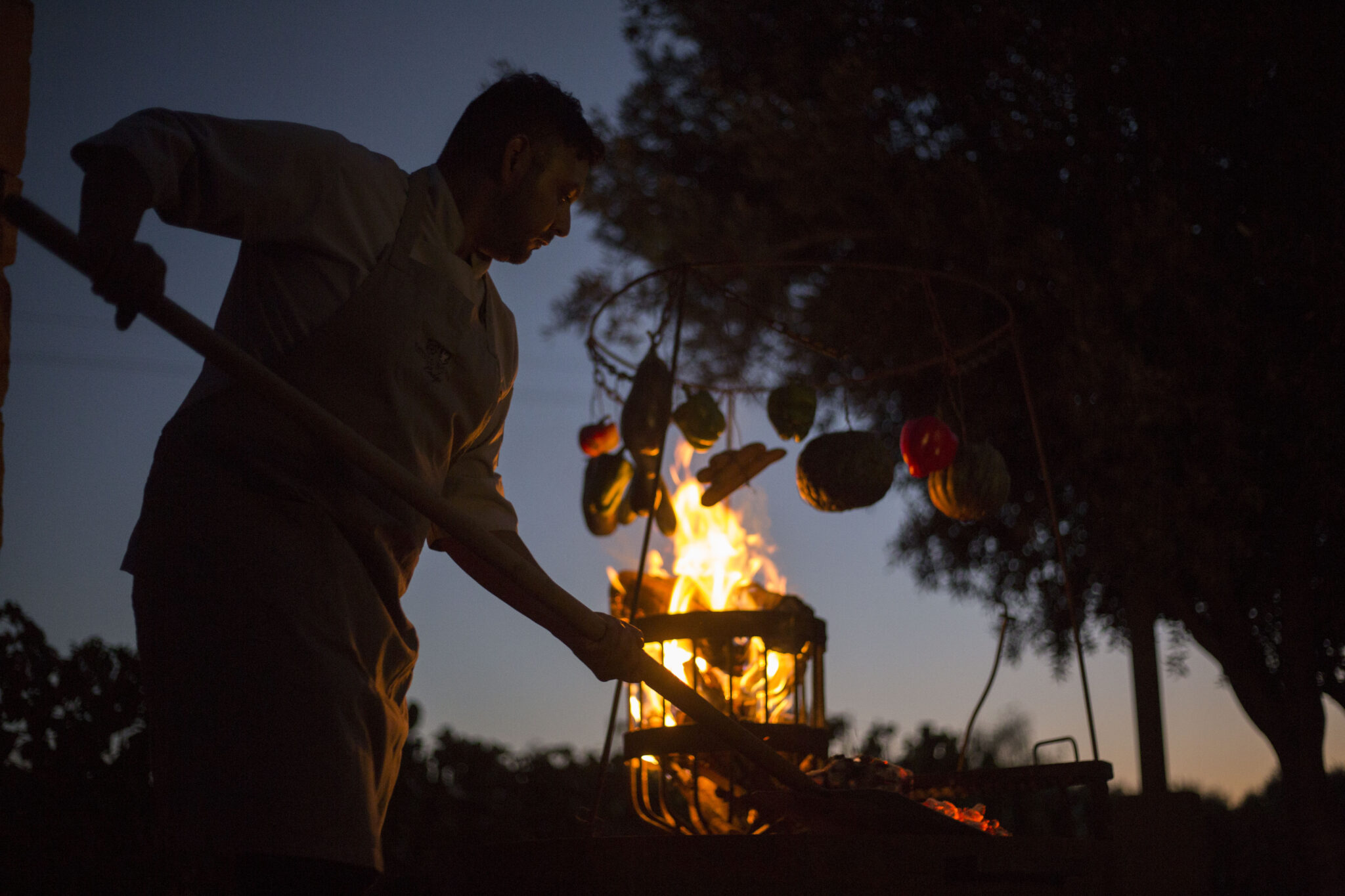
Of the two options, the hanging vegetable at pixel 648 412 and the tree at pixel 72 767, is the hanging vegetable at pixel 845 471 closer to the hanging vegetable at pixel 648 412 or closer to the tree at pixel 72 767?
the hanging vegetable at pixel 648 412

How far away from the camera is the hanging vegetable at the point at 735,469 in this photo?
3.47 meters

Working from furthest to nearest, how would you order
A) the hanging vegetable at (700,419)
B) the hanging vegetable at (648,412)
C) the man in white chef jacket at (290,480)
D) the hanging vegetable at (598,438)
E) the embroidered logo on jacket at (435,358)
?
the hanging vegetable at (598,438), the hanging vegetable at (700,419), the hanging vegetable at (648,412), the embroidered logo on jacket at (435,358), the man in white chef jacket at (290,480)

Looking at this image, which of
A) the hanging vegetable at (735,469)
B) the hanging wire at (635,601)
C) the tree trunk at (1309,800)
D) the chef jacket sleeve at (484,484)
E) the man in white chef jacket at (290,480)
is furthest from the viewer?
the tree trunk at (1309,800)

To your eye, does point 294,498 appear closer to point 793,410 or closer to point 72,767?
point 793,410

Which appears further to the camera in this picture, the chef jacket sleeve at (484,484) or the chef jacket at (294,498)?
the chef jacket sleeve at (484,484)

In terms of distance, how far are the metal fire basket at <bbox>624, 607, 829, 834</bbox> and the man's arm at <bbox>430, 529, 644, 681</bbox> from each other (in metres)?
0.96

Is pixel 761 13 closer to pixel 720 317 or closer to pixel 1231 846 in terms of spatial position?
pixel 720 317

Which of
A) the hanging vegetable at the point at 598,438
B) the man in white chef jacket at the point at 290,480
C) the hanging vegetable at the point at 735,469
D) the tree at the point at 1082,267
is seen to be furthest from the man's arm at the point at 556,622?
the tree at the point at 1082,267

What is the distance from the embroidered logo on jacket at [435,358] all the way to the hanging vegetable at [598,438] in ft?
7.56

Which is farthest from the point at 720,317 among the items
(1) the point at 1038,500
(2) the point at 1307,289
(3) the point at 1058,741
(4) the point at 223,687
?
(4) the point at 223,687

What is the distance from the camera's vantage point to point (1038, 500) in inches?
221

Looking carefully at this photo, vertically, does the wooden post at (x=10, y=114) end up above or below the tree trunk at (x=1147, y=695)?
above

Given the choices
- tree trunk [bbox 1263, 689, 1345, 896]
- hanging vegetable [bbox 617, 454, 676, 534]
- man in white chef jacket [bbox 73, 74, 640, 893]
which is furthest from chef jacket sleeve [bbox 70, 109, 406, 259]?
tree trunk [bbox 1263, 689, 1345, 896]

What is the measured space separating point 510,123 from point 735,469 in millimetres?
1815
